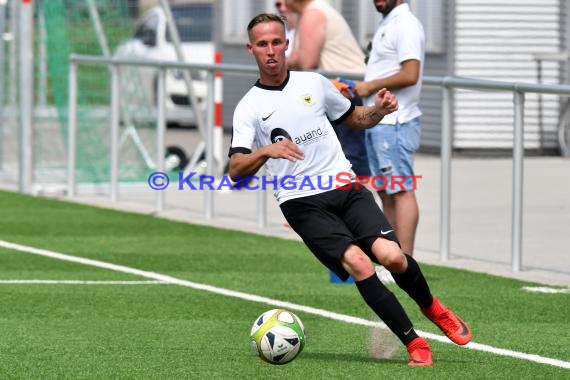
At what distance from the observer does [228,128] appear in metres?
24.8

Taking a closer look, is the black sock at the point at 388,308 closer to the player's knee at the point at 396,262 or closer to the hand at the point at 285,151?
the player's knee at the point at 396,262

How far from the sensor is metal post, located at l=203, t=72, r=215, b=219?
1513 centimetres

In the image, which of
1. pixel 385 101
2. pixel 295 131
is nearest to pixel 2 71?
pixel 295 131

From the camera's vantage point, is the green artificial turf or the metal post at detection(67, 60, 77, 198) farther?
the metal post at detection(67, 60, 77, 198)

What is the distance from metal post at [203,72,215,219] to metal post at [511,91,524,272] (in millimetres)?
4099

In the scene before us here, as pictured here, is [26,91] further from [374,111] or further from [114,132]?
[374,111]

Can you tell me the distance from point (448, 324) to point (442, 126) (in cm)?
449

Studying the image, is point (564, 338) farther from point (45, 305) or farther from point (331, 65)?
point (331, 65)

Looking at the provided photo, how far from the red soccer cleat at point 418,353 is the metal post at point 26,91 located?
10.3 meters

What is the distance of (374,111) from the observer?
8.18 metres

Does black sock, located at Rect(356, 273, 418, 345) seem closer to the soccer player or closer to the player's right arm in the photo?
the soccer player

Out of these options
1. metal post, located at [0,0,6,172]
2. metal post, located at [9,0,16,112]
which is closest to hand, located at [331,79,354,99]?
metal post, located at [9,0,16,112]

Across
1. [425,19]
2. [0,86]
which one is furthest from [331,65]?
[425,19]

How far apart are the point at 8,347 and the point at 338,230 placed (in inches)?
73.8
